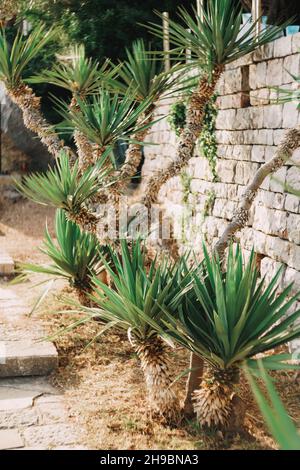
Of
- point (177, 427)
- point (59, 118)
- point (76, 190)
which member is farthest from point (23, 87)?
point (59, 118)

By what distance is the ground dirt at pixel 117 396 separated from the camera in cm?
344

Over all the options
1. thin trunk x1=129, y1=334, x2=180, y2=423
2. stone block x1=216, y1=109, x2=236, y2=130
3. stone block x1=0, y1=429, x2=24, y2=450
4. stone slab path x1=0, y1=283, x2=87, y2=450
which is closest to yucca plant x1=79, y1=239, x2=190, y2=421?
thin trunk x1=129, y1=334, x2=180, y2=423

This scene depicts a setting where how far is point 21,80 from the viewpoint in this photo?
5.81m

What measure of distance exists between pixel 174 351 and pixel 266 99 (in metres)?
2.08

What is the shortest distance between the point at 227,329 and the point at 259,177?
1.72m

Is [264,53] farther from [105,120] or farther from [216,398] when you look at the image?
[216,398]

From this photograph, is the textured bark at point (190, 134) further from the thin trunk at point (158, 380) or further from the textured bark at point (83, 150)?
the thin trunk at point (158, 380)

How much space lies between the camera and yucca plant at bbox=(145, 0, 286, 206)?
193 inches

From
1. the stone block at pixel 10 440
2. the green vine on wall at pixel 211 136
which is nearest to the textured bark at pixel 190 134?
the green vine on wall at pixel 211 136

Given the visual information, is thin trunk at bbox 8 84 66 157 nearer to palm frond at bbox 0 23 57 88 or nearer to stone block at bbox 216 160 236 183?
palm frond at bbox 0 23 57 88

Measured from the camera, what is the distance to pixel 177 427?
11.9ft

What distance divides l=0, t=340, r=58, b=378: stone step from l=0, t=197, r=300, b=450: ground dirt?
95 millimetres

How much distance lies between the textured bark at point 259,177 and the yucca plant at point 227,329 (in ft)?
3.19

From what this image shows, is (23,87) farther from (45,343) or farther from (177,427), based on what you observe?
(177,427)
